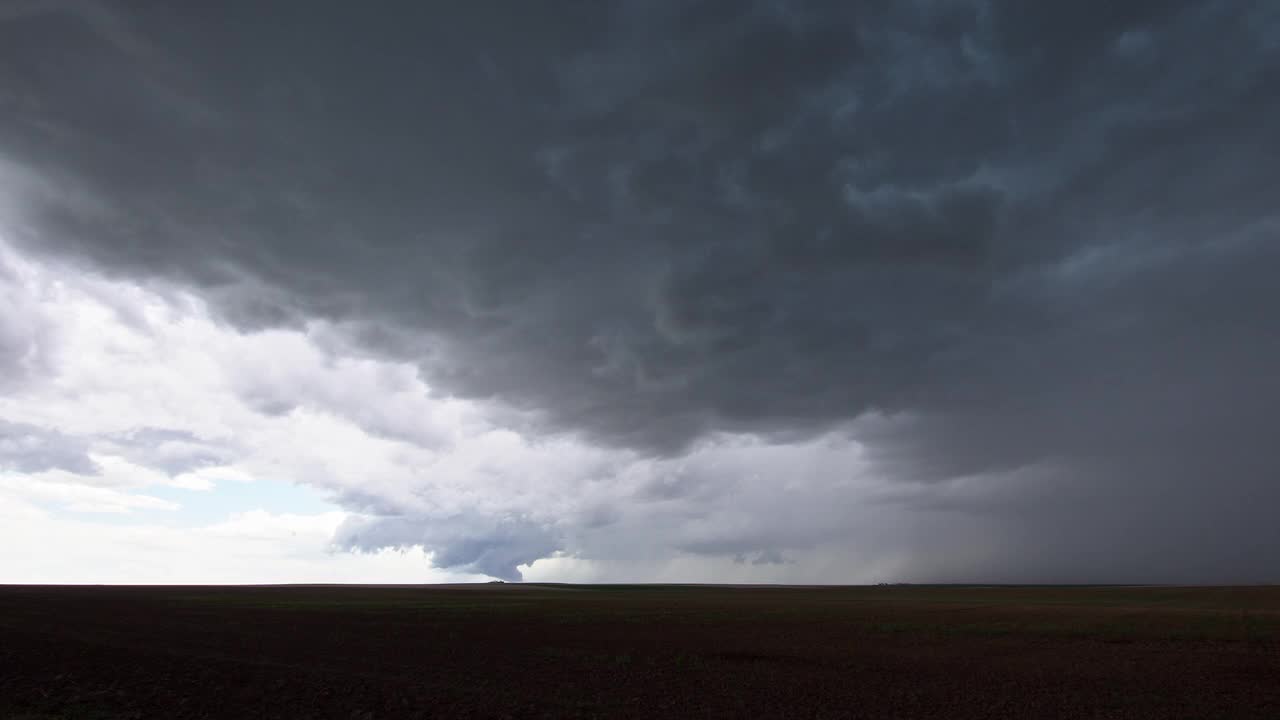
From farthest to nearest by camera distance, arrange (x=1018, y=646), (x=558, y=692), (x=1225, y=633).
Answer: (x=1225, y=633) → (x=1018, y=646) → (x=558, y=692)

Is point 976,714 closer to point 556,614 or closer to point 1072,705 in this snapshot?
point 1072,705

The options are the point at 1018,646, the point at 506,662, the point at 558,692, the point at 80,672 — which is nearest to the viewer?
the point at 558,692

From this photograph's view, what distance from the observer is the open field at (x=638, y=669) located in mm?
24453

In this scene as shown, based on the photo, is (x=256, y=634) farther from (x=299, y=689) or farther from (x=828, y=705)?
(x=828, y=705)

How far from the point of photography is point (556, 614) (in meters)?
72.1

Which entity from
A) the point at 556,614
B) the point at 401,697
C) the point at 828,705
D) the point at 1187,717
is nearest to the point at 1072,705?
the point at 1187,717

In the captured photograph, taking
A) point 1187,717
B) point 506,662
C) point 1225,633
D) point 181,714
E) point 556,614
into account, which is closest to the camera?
point 181,714

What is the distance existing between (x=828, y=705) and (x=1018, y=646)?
74.3ft

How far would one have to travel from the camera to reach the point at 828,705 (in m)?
25.5

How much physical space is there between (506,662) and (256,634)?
71.6 ft

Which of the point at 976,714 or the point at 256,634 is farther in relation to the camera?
the point at 256,634

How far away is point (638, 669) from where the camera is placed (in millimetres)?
33719

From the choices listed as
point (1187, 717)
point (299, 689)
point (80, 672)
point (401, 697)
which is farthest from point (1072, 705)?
point (80, 672)

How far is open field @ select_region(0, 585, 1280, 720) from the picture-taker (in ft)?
80.2
